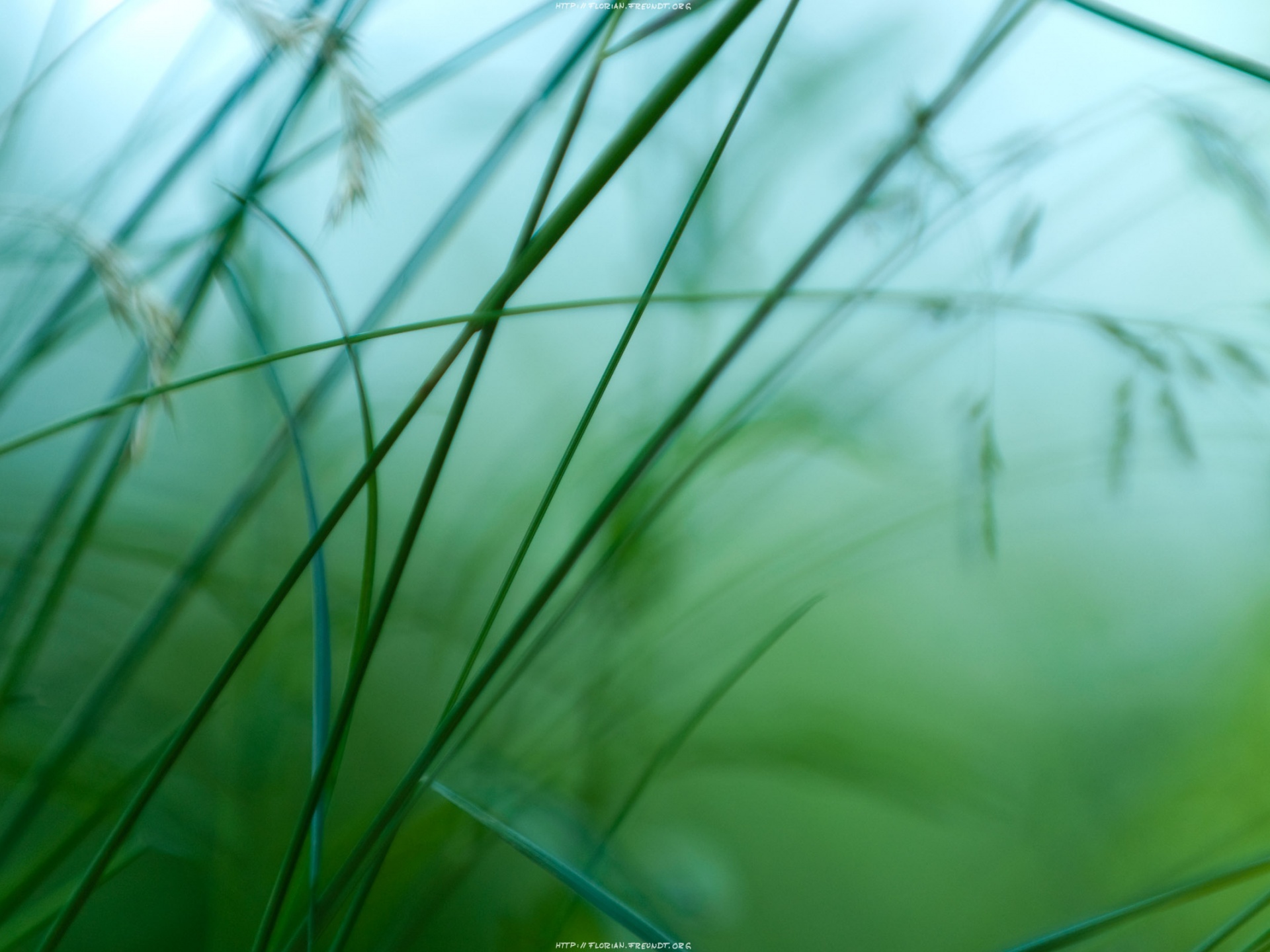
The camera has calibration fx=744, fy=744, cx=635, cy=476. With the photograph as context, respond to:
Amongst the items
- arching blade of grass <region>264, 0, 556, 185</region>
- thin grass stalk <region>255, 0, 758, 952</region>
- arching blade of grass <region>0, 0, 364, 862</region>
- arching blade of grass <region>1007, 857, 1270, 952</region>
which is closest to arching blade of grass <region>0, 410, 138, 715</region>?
arching blade of grass <region>0, 0, 364, 862</region>

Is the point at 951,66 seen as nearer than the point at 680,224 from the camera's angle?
No

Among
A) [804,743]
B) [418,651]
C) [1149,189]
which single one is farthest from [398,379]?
[1149,189]

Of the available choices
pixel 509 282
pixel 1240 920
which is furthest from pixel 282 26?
pixel 1240 920

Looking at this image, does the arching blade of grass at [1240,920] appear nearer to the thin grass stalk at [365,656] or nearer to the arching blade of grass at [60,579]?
the thin grass stalk at [365,656]

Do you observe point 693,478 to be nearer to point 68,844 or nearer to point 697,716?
point 697,716

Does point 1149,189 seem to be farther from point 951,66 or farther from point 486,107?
point 486,107

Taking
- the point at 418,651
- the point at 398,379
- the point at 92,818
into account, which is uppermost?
the point at 398,379

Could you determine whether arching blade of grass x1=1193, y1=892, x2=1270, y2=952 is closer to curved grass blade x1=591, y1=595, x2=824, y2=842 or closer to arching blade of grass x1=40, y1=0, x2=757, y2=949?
curved grass blade x1=591, y1=595, x2=824, y2=842
